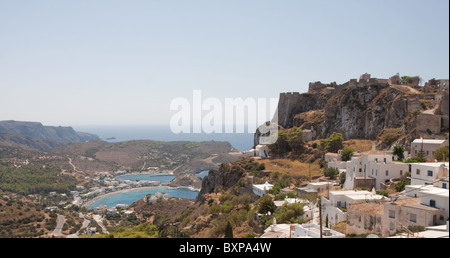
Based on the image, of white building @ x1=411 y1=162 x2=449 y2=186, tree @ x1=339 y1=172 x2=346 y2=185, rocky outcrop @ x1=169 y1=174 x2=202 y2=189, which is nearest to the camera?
white building @ x1=411 y1=162 x2=449 y2=186

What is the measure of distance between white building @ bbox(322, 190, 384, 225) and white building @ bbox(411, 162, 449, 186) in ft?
5.12

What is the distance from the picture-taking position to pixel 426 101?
25.6 m

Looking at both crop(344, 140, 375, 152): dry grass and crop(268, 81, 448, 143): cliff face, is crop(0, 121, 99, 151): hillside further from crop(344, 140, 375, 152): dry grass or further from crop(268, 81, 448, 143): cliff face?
crop(344, 140, 375, 152): dry grass

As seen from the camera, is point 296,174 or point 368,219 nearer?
point 368,219

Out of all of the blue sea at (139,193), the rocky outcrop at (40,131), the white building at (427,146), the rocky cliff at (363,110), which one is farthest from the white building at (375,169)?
the rocky outcrop at (40,131)

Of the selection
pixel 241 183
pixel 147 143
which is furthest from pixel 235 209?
pixel 147 143

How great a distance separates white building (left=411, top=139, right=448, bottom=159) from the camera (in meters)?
17.8

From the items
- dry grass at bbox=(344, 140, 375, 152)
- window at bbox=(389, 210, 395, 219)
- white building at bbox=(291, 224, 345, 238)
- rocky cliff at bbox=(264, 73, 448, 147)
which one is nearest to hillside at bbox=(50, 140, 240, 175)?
rocky cliff at bbox=(264, 73, 448, 147)

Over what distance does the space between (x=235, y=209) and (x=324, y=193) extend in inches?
252

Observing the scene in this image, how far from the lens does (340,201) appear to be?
15070 mm

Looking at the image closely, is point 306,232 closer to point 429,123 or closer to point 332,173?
point 332,173

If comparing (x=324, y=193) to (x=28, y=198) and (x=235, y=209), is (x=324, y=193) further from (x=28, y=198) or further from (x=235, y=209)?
(x=28, y=198)

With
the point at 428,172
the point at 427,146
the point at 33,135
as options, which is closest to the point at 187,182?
the point at 427,146
